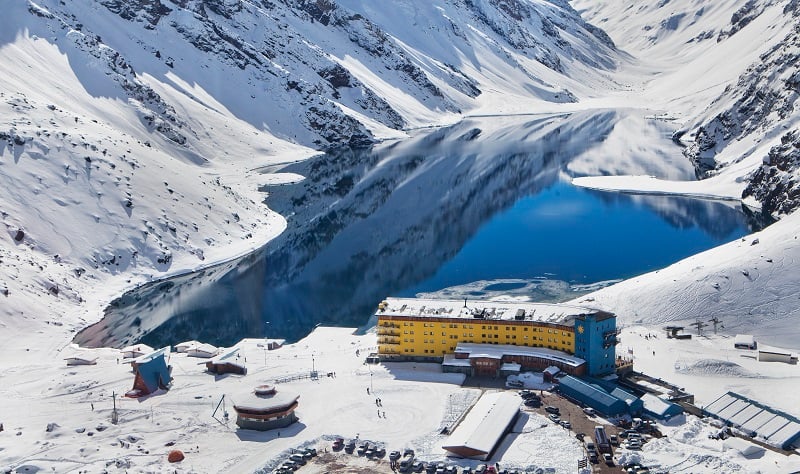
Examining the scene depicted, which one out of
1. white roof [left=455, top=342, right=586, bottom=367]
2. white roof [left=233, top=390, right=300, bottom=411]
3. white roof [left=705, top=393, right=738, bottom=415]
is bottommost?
white roof [left=705, top=393, right=738, bottom=415]

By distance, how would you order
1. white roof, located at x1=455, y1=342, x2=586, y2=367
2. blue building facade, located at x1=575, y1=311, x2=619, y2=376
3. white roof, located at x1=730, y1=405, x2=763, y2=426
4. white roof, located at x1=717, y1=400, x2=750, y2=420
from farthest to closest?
1. white roof, located at x1=455, y1=342, x2=586, y2=367
2. blue building facade, located at x1=575, y1=311, x2=619, y2=376
3. white roof, located at x1=717, y1=400, x2=750, y2=420
4. white roof, located at x1=730, y1=405, x2=763, y2=426

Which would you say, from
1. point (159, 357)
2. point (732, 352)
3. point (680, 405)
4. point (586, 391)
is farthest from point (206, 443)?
point (732, 352)

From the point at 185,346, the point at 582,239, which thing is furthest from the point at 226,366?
the point at 582,239

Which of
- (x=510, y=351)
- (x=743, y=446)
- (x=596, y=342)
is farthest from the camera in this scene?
(x=510, y=351)

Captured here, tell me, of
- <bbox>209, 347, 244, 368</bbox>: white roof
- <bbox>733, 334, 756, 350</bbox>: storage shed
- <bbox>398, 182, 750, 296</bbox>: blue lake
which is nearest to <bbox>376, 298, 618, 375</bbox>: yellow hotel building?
<bbox>733, 334, 756, 350</bbox>: storage shed

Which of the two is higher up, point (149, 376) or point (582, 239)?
point (582, 239)

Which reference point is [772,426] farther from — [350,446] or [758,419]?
[350,446]

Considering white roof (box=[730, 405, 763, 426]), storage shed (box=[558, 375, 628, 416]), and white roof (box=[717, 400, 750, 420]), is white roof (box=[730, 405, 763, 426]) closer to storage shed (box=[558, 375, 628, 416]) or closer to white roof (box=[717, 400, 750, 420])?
white roof (box=[717, 400, 750, 420])

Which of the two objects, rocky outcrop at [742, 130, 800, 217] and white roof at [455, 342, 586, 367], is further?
rocky outcrop at [742, 130, 800, 217]
